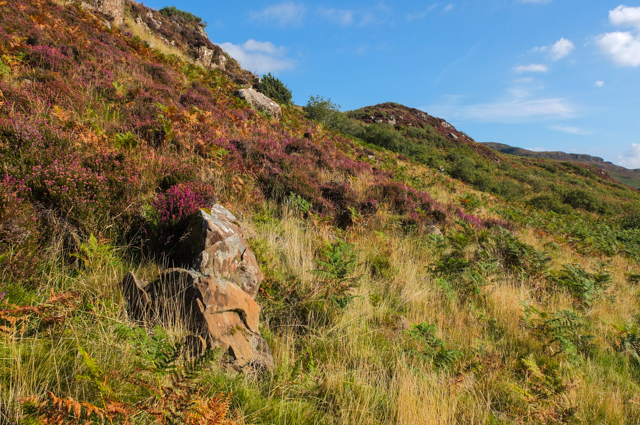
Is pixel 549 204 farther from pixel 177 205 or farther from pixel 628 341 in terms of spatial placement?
pixel 177 205

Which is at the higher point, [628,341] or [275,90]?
[275,90]

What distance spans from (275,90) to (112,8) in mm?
7304

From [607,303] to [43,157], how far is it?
8.48m

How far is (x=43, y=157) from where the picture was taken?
3.23 meters

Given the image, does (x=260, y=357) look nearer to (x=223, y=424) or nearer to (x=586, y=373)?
(x=223, y=424)

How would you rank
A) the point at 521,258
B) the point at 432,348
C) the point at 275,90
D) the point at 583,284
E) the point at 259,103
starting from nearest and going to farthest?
the point at 432,348
the point at 583,284
the point at 521,258
the point at 259,103
the point at 275,90

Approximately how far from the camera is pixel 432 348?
9.47ft

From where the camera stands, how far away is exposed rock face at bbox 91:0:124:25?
11.8m

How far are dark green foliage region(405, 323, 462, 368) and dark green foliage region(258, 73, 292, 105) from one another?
1391cm

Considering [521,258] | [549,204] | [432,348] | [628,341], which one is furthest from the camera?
[549,204]

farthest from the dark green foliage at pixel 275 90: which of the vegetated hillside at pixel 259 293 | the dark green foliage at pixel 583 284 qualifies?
the dark green foliage at pixel 583 284

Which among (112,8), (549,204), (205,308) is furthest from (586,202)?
(112,8)

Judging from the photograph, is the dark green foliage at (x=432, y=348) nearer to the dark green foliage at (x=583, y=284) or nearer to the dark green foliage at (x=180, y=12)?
the dark green foliage at (x=583, y=284)

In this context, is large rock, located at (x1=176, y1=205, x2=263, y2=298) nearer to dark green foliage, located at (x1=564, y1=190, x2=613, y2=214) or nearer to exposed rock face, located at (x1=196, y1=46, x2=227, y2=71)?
exposed rock face, located at (x1=196, y1=46, x2=227, y2=71)
